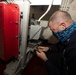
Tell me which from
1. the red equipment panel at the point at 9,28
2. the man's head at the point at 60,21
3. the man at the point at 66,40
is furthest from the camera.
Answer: the red equipment panel at the point at 9,28

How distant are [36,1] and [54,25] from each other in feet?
1.55

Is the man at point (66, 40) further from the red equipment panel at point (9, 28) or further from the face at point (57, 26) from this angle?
the red equipment panel at point (9, 28)

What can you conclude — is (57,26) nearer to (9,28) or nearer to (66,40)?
(66,40)

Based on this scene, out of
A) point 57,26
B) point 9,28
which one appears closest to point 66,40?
point 57,26

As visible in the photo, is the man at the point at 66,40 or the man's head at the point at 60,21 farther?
the man's head at the point at 60,21

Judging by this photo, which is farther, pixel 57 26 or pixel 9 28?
pixel 9 28

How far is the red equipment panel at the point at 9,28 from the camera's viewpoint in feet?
2.78

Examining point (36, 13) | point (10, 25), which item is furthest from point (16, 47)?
point (36, 13)

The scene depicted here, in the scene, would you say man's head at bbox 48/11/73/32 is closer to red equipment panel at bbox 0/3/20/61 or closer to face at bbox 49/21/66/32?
face at bbox 49/21/66/32

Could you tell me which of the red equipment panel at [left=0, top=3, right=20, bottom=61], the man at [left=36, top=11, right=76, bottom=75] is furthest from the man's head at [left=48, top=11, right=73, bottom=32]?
the red equipment panel at [left=0, top=3, right=20, bottom=61]

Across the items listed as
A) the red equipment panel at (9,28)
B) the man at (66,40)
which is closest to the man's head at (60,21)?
the man at (66,40)

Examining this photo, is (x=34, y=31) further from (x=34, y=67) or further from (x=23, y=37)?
(x=34, y=67)

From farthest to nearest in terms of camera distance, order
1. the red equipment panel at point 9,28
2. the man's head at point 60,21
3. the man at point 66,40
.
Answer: the red equipment panel at point 9,28
the man's head at point 60,21
the man at point 66,40

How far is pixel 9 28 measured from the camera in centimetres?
93
